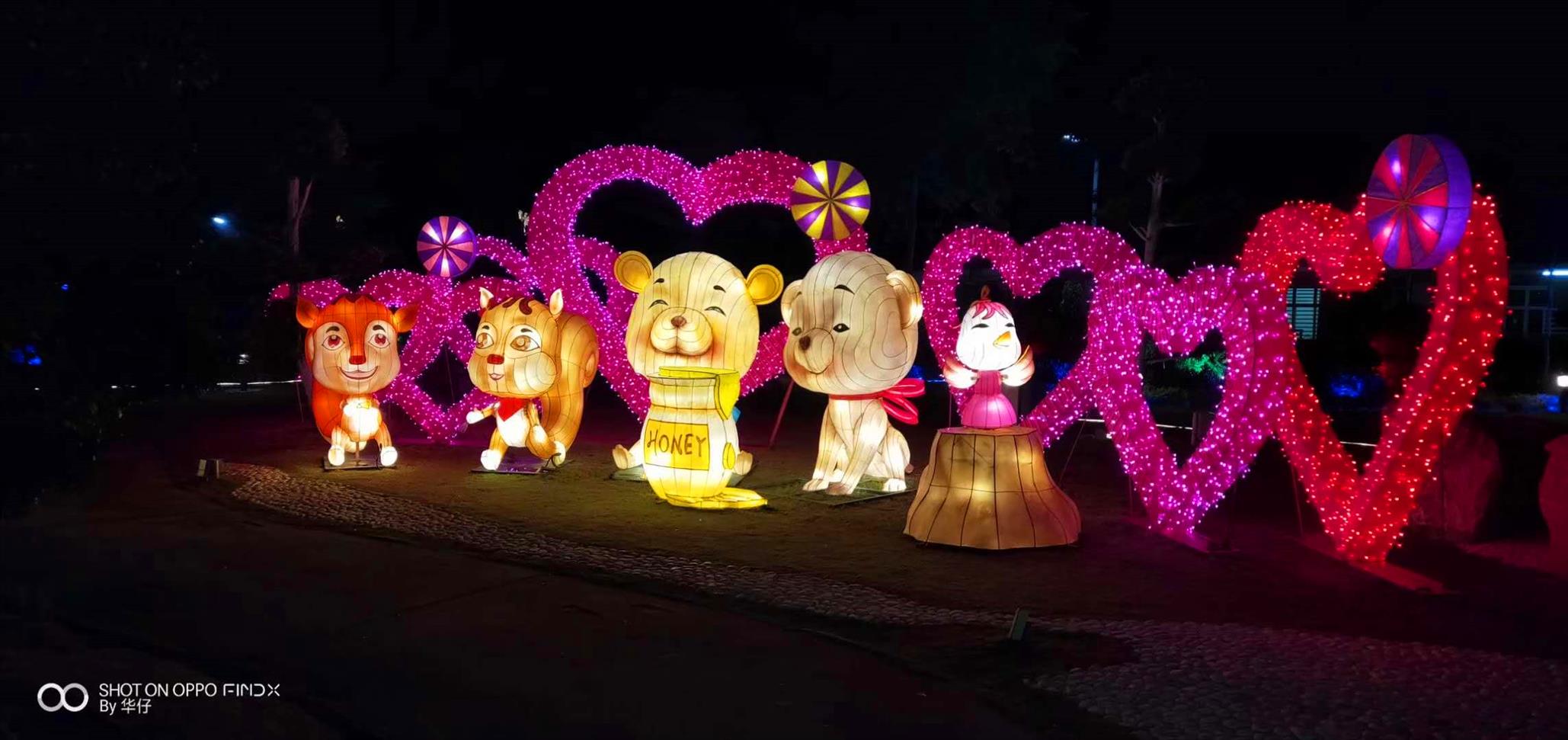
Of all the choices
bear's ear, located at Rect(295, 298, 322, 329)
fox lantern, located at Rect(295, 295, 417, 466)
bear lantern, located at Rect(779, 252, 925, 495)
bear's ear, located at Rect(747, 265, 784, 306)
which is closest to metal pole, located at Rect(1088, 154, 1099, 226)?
bear lantern, located at Rect(779, 252, 925, 495)

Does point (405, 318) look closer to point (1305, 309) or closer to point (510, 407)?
point (510, 407)

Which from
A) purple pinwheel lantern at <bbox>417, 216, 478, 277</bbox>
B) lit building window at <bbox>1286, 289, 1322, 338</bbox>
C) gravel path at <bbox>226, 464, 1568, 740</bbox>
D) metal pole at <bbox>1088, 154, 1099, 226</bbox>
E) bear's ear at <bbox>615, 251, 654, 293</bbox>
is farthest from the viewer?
metal pole at <bbox>1088, 154, 1099, 226</bbox>

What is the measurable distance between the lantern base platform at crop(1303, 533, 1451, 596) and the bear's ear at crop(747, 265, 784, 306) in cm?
515

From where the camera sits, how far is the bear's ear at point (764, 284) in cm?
1084

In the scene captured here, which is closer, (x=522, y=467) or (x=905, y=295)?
(x=905, y=295)

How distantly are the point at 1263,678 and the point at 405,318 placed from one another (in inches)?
399

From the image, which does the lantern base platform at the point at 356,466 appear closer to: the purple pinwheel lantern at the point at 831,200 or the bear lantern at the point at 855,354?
the bear lantern at the point at 855,354

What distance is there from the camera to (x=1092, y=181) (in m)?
28.3

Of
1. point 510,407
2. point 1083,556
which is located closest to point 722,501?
point 510,407

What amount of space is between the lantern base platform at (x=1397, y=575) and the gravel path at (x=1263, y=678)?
150cm

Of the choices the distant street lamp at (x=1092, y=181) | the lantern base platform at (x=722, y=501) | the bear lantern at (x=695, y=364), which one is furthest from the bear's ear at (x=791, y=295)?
the distant street lamp at (x=1092, y=181)

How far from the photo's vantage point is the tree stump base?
870 cm

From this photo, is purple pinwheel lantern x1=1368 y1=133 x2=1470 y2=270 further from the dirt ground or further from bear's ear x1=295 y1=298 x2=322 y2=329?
bear's ear x1=295 y1=298 x2=322 y2=329

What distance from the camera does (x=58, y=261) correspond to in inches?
192
